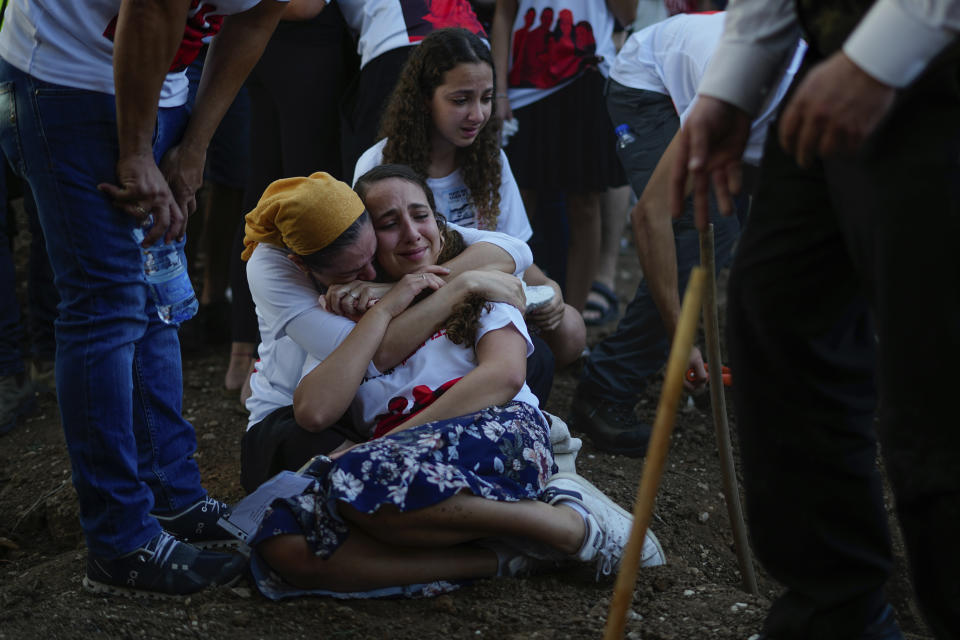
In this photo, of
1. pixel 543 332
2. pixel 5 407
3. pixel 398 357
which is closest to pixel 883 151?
pixel 398 357

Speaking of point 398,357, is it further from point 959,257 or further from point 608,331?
point 608,331

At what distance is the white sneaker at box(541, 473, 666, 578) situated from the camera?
6.92 feet

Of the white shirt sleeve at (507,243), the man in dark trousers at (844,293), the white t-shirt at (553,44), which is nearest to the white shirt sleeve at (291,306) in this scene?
the white shirt sleeve at (507,243)

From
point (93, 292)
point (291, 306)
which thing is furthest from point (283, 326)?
point (93, 292)

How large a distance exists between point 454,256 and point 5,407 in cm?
177

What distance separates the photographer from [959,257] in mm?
1180

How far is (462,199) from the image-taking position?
3.03m

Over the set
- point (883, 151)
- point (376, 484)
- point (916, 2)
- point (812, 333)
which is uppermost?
point (916, 2)

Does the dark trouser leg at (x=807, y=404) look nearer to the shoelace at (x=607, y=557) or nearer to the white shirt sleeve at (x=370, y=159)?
the shoelace at (x=607, y=557)

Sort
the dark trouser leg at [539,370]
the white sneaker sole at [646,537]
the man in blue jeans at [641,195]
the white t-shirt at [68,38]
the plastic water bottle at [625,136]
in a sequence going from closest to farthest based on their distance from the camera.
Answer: the white t-shirt at [68,38]
the white sneaker sole at [646,537]
the dark trouser leg at [539,370]
the man in blue jeans at [641,195]
the plastic water bottle at [625,136]

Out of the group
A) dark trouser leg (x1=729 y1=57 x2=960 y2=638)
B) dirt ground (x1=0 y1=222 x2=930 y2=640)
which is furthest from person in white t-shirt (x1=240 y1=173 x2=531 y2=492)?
dark trouser leg (x1=729 y1=57 x2=960 y2=638)

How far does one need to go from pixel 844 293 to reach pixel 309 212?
3.97 feet

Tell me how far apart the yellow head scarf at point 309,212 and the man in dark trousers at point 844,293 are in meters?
0.93

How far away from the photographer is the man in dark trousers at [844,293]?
117 cm
